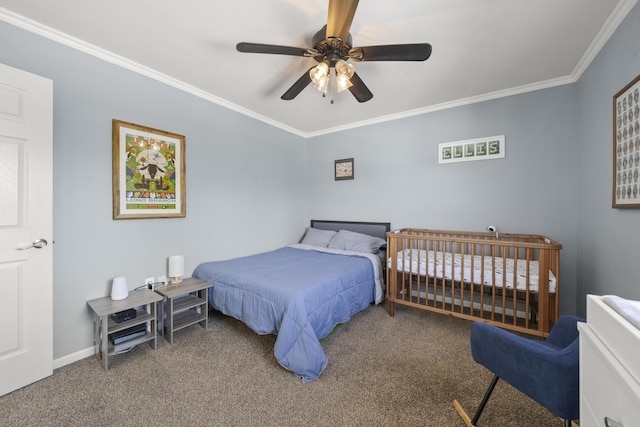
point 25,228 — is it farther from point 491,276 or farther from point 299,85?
point 491,276

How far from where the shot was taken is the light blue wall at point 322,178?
1.95 metres

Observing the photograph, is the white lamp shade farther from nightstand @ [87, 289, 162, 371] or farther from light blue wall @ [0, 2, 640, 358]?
light blue wall @ [0, 2, 640, 358]

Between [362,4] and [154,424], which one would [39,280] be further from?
[362,4]

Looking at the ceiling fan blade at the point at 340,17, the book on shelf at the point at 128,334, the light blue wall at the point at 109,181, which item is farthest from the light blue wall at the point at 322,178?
the ceiling fan blade at the point at 340,17

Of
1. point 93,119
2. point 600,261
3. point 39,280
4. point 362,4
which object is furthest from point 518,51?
point 39,280

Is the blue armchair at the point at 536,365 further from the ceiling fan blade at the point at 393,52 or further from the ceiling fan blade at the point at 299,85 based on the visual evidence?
the ceiling fan blade at the point at 299,85

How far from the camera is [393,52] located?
65.7 inches

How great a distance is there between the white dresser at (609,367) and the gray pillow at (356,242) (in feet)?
8.28

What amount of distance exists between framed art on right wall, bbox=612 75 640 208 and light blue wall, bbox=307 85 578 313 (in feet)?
2.96

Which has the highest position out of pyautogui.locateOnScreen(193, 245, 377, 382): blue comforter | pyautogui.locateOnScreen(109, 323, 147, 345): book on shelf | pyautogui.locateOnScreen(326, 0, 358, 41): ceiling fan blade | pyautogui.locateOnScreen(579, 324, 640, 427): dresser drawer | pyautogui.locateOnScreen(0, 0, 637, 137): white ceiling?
pyautogui.locateOnScreen(0, 0, 637, 137): white ceiling

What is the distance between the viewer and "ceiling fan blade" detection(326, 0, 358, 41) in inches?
52.4

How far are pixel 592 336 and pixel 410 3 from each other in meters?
1.92

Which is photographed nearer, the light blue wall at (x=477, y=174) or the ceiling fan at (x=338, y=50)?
the ceiling fan at (x=338, y=50)

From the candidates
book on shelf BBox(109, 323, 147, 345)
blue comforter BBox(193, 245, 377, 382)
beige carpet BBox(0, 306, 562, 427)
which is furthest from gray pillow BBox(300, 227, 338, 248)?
book on shelf BBox(109, 323, 147, 345)
